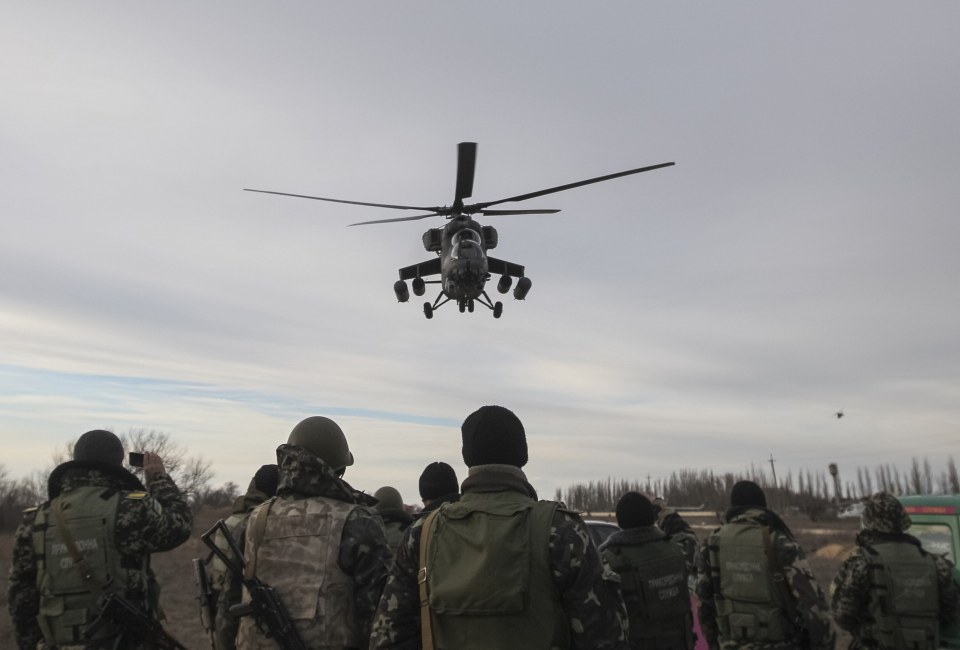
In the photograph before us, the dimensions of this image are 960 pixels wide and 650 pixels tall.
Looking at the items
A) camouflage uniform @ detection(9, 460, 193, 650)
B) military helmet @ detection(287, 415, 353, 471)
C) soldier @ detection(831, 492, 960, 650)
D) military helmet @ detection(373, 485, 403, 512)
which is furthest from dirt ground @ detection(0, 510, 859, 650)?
military helmet @ detection(287, 415, 353, 471)

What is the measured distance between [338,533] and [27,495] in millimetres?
59181

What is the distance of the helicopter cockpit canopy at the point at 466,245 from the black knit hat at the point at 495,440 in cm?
1237

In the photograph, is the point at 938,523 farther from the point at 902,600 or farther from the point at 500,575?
the point at 500,575

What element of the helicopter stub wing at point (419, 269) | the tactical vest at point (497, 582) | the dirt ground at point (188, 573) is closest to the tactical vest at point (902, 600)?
the tactical vest at point (497, 582)

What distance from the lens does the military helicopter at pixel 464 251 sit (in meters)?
15.4

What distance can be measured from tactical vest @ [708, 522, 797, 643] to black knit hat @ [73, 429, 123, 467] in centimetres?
474

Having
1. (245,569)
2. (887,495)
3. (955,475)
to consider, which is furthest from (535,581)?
(955,475)

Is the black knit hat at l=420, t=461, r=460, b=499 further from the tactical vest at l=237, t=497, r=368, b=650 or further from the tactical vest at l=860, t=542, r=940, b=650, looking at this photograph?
the tactical vest at l=860, t=542, r=940, b=650

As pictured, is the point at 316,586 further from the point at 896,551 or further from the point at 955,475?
the point at 955,475

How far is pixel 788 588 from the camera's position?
562 cm

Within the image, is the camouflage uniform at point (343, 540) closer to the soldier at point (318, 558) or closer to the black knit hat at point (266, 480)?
the soldier at point (318, 558)

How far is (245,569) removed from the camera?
3801mm

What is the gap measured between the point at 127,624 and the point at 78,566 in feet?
1.65

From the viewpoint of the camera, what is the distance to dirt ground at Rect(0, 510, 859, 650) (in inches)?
558
